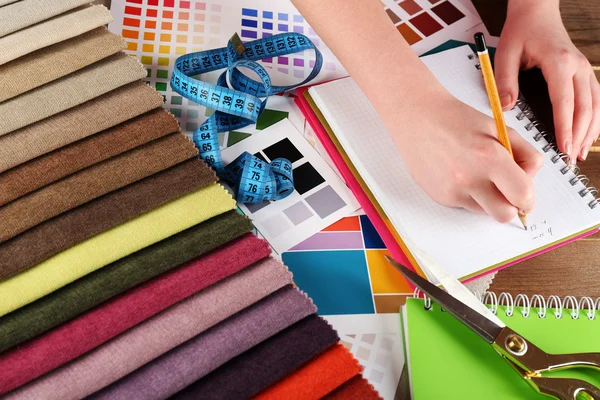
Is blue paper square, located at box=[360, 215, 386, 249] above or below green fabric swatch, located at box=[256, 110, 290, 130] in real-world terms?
below

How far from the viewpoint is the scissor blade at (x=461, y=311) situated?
28.9 inches

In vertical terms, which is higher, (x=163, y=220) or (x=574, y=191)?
(x=163, y=220)

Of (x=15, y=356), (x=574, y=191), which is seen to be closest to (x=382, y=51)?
(x=574, y=191)

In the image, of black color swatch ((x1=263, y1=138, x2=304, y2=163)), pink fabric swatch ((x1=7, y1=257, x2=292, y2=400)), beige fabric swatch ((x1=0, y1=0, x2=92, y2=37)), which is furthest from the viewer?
black color swatch ((x1=263, y1=138, x2=304, y2=163))

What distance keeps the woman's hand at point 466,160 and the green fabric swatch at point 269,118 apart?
0.20 m

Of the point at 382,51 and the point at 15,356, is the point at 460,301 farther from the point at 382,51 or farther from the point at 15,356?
the point at 15,356

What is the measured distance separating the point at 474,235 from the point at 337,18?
1.19ft

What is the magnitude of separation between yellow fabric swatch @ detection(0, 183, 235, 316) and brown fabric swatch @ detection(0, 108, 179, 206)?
94mm

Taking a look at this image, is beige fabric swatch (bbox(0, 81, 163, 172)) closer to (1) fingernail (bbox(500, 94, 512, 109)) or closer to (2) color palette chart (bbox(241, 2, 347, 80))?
(2) color palette chart (bbox(241, 2, 347, 80))

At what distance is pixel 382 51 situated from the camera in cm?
88

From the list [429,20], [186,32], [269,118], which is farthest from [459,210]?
[186,32]

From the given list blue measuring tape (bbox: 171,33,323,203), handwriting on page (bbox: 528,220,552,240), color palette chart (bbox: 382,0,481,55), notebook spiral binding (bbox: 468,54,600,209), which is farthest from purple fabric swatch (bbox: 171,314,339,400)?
color palette chart (bbox: 382,0,481,55)

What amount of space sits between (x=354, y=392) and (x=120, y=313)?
257mm

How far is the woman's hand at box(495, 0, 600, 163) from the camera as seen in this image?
0.98m
